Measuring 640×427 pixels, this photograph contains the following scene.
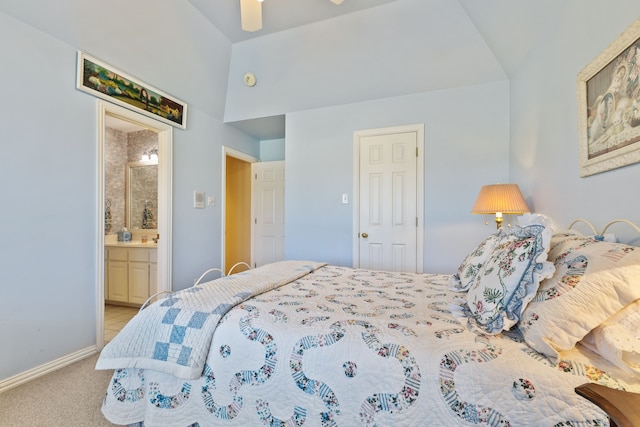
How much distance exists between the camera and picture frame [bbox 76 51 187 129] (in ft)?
7.50

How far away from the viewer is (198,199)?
3602mm

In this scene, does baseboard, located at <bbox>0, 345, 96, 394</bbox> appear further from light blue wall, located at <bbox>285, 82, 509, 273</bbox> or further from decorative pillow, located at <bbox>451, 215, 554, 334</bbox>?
decorative pillow, located at <bbox>451, 215, 554, 334</bbox>

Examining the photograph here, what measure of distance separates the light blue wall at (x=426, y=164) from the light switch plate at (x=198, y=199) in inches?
43.1

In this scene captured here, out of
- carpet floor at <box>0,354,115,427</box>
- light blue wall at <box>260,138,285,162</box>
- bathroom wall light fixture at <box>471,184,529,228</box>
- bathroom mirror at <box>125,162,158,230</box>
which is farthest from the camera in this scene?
light blue wall at <box>260,138,285,162</box>

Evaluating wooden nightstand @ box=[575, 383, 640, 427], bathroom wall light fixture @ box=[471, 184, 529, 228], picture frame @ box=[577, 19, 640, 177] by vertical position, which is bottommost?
wooden nightstand @ box=[575, 383, 640, 427]

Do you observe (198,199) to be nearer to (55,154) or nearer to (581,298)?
(55,154)

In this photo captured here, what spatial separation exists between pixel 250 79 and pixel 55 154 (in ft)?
7.02

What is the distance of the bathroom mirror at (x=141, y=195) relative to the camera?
13.8 ft

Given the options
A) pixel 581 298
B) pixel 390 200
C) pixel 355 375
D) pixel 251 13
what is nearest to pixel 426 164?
pixel 390 200

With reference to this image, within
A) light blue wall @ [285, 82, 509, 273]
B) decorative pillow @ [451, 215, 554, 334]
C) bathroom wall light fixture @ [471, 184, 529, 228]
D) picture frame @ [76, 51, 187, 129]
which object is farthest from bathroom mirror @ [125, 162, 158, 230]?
decorative pillow @ [451, 215, 554, 334]

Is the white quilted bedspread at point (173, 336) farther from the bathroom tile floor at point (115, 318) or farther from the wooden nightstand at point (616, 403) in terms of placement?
the bathroom tile floor at point (115, 318)

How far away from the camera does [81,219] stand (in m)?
2.30

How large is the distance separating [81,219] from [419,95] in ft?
11.2

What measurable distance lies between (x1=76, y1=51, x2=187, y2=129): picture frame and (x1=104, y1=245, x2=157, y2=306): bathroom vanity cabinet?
1569 millimetres
